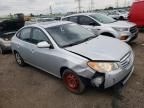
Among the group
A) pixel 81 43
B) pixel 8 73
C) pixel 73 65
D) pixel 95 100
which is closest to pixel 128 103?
pixel 95 100

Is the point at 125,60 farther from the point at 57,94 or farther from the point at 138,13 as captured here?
the point at 138,13

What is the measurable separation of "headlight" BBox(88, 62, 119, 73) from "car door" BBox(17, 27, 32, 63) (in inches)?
107

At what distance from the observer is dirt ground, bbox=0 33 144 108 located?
4.25 metres

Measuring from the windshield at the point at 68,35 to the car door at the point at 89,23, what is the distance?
Result: 3016mm

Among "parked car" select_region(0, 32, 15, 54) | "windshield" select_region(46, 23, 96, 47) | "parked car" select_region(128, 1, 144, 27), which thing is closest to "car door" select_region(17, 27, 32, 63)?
"windshield" select_region(46, 23, 96, 47)

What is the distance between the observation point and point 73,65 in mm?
4391

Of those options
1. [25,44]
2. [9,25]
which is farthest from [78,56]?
[9,25]

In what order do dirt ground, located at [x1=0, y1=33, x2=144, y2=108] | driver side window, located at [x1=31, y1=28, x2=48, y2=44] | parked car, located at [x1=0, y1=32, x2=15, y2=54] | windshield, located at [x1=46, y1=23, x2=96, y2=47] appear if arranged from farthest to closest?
parked car, located at [x1=0, y1=32, x2=15, y2=54], driver side window, located at [x1=31, y1=28, x2=48, y2=44], windshield, located at [x1=46, y1=23, x2=96, y2=47], dirt ground, located at [x1=0, y1=33, x2=144, y2=108]

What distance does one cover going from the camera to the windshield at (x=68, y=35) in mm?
5113

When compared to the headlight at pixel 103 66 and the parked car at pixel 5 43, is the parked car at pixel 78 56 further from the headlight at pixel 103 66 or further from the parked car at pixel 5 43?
the parked car at pixel 5 43

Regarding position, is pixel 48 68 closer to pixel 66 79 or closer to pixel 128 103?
pixel 66 79

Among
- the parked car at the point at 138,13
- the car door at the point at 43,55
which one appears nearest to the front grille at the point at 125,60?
the car door at the point at 43,55

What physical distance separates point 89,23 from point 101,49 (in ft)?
15.9

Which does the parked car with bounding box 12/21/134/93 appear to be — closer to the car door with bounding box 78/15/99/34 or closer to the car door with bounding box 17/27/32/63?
the car door with bounding box 17/27/32/63
